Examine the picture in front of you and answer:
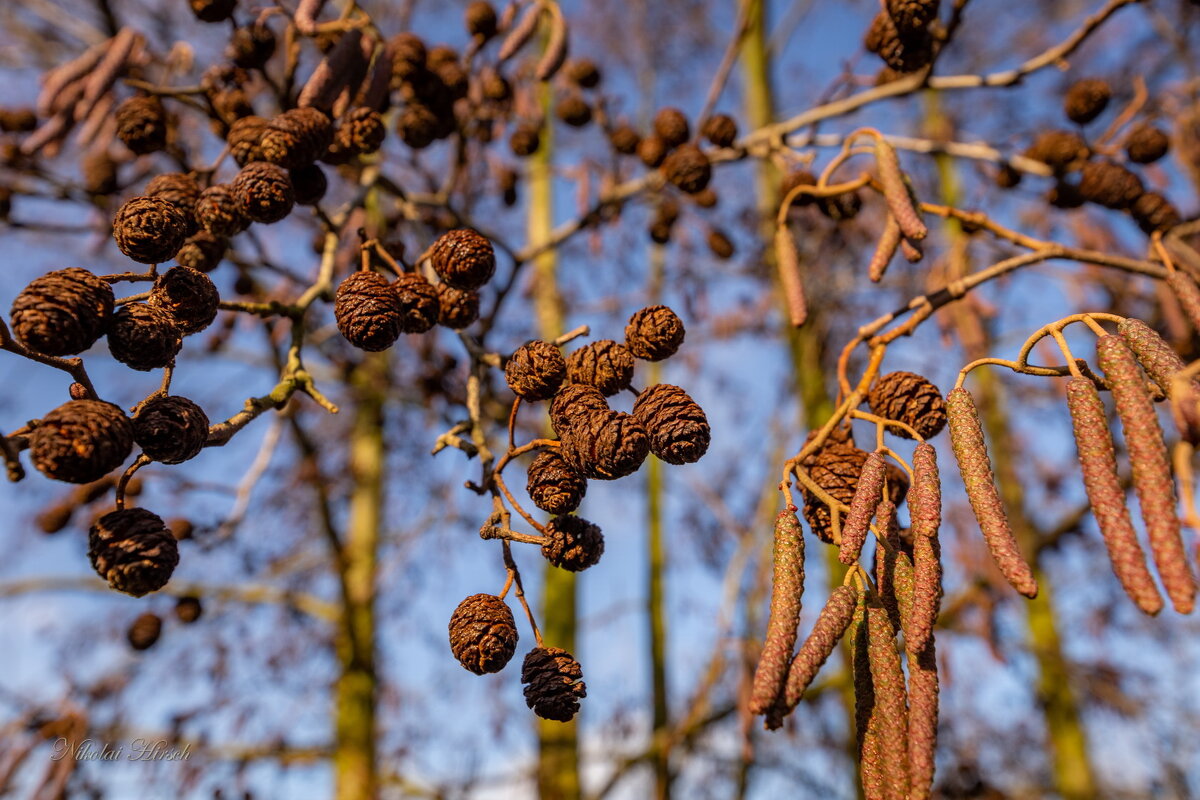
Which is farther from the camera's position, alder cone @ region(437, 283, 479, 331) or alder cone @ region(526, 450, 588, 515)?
alder cone @ region(437, 283, 479, 331)

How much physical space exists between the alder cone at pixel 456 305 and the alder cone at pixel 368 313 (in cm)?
17

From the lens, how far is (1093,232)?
328 cm

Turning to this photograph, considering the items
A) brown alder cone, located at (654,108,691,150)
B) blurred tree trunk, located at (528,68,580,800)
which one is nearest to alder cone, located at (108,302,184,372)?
brown alder cone, located at (654,108,691,150)

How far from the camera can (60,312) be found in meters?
0.90

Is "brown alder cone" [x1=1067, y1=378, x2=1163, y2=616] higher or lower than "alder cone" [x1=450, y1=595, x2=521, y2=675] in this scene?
higher

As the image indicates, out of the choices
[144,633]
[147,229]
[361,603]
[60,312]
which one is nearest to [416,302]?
[147,229]

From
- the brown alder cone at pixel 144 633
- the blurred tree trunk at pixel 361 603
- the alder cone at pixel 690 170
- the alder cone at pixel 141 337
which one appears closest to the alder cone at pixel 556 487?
the alder cone at pixel 141 337

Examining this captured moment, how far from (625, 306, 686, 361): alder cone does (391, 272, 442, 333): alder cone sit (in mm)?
325

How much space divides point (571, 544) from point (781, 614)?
335 millimetres

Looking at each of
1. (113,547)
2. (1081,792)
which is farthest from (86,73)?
(1081,792)

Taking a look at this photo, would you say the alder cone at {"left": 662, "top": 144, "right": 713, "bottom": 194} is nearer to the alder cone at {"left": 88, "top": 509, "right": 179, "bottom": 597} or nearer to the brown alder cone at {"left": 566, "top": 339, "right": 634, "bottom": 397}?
the brown alder cone at {"left": 566, "top": 339, "right": 634, "bottom": 397}

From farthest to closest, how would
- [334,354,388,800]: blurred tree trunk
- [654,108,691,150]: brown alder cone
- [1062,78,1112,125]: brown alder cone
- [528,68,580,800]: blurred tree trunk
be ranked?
[334,354,388,800]: blurred tree trunk
[528,68,580,800]: blurred tree trunk
[654,108,691,150]: brown alder cone
[1062,78,1112,125]: brown alder cone

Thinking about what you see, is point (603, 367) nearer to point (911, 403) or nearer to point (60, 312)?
point (911, 403)

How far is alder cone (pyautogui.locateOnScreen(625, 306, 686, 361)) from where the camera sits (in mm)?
1187
